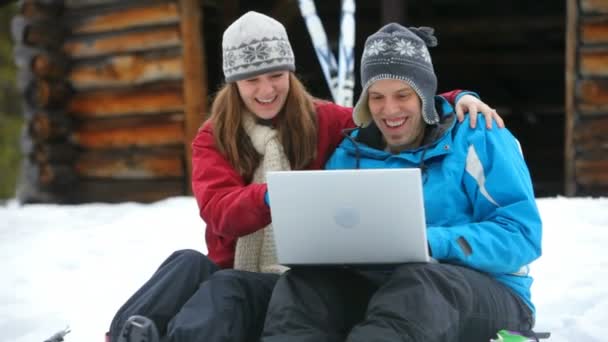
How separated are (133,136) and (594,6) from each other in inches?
146

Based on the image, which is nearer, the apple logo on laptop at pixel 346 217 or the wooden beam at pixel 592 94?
the apple logo on laptop at pixel 346 217

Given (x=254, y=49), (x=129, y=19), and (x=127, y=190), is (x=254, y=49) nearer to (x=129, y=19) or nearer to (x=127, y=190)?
(x=129, y=19)

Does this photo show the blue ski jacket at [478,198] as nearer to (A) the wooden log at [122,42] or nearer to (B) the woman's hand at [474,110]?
(B) the woman's hand at [474,110]

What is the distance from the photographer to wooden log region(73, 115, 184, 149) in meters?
6.11

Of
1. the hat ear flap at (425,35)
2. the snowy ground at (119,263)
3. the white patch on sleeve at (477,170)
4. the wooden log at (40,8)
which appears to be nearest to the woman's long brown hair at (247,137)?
the hat ear flap at (425,35)

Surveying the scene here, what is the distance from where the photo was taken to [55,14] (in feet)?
21.6

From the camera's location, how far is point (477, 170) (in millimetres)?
2314

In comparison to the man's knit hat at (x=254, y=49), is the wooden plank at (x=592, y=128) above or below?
below

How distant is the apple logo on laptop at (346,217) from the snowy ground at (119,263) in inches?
44.2

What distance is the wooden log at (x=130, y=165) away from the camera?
616 cm

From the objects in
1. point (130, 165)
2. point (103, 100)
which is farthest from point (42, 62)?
point (130, 165)

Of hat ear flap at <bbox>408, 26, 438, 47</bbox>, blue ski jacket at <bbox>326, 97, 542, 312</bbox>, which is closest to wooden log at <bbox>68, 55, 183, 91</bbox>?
hat ear flap at <bbox>408, 26, 438, 47</bbox>

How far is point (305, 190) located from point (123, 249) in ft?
9.33

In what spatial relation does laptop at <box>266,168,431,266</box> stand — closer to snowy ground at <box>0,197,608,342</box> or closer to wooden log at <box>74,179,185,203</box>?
snowy ground at <box>0,197,608,342</box>
